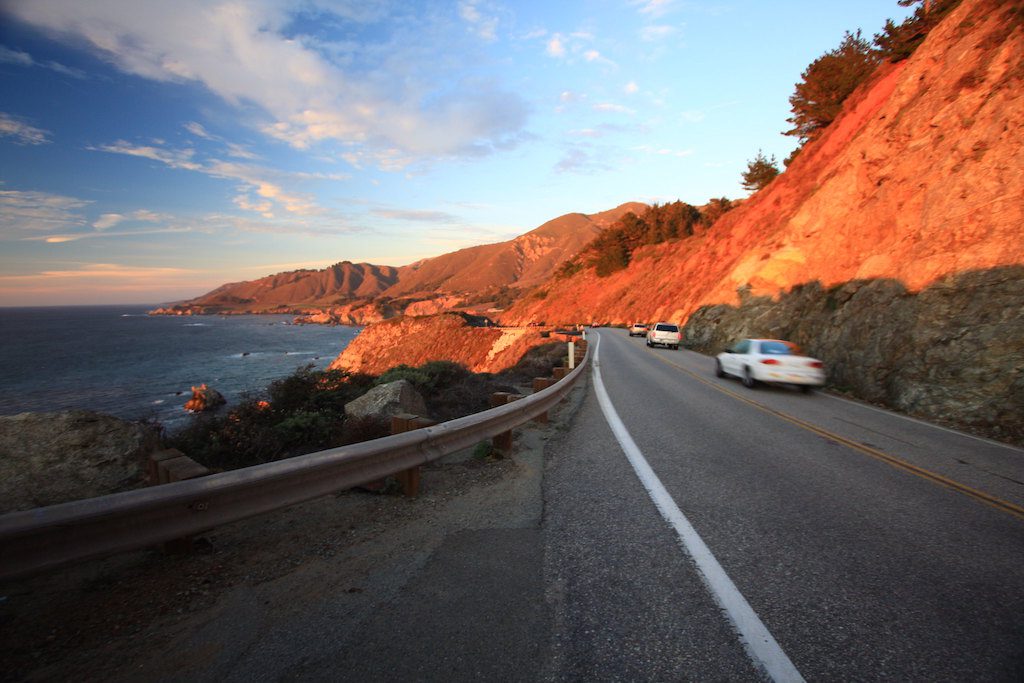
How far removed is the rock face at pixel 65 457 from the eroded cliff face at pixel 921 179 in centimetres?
1651

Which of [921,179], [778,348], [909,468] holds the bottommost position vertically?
[909,468]

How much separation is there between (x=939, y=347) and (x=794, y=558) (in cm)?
1079

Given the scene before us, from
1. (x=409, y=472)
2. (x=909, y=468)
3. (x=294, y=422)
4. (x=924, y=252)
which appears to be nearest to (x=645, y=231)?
(x=924, y=252)

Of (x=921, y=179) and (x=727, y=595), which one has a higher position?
(x=921, y=179)

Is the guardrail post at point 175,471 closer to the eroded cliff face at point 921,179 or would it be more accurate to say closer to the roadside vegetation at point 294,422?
the roadside vegetation at point 294,422

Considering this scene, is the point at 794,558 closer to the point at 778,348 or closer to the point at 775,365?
the point at 775,365

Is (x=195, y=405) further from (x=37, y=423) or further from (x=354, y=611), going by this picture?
(x=354, y=611)

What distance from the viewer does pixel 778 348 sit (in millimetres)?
12438

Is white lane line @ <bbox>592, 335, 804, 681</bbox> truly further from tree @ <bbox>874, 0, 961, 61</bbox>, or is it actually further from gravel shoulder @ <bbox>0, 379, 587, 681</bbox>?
tree @ <bbox>874, 0, 961, 61</bbox>

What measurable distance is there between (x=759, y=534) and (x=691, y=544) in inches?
27.4

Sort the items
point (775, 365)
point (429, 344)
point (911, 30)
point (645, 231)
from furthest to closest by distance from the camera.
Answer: point (645, 231)
point (429, 344)
point (911, 30)
point (775, 365)

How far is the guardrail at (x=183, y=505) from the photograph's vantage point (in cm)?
212

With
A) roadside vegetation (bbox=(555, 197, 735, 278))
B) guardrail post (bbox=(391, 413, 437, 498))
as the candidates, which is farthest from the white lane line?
roadside vegetation (bbox=(555, 197, 735, 278))

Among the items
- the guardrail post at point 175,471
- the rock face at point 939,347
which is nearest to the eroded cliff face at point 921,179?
the rock face at point 939,347
